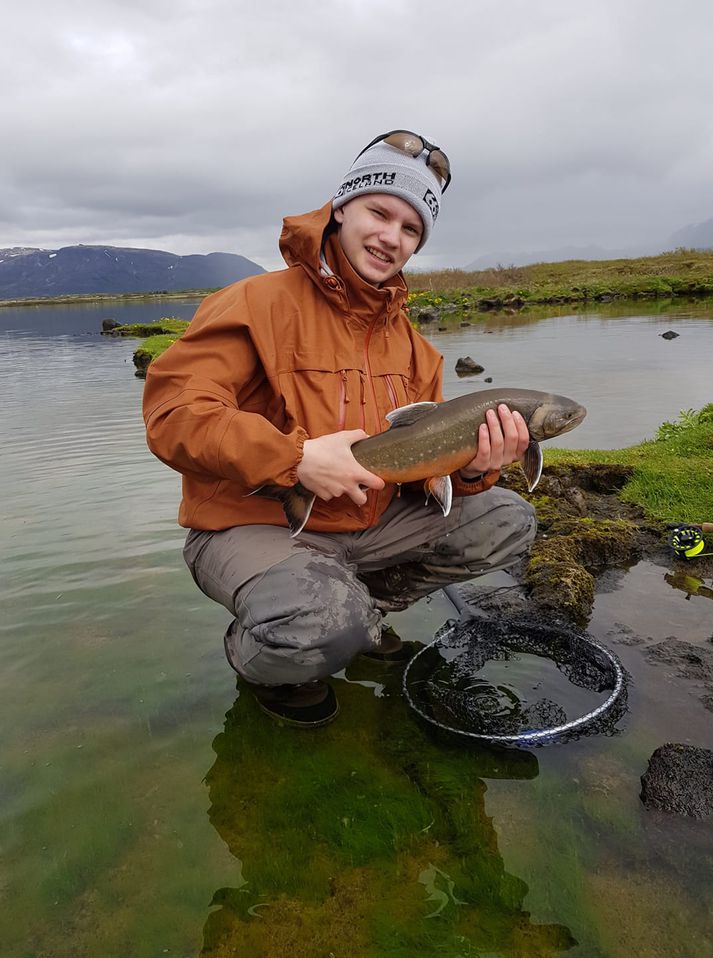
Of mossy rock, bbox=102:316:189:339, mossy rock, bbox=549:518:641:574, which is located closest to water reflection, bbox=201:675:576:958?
mossy rock, bbox=549:518:641:574

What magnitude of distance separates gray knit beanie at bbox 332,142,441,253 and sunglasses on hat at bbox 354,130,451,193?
1.6 inches

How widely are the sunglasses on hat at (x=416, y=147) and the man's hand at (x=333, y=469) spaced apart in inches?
79.0

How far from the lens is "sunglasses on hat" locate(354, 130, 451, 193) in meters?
4.18

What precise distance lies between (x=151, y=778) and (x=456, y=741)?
1.66 m

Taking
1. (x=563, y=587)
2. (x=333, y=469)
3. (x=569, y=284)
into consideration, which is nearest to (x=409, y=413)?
(x=333, y=469)

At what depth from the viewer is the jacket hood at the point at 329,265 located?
3.91 metres

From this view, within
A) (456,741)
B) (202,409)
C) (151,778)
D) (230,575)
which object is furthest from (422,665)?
(202,409)

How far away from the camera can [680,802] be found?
3039 millimetres

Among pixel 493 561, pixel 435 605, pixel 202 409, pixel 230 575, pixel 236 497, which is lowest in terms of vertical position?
pixel 435 605

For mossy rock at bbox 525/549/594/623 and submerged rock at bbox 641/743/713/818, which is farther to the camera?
mossy rock at bbox 525/549/594/623

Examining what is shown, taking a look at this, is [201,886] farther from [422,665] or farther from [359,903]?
[422,665]

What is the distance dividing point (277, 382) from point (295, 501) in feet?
2.43

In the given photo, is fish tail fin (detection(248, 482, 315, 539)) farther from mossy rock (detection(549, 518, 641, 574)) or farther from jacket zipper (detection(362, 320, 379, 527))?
mossy rock (detection(549, 518, 641, 574))

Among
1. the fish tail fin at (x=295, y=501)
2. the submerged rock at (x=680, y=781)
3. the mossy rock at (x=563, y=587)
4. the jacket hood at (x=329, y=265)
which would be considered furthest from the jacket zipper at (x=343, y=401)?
the submerged rock at (x=680, y=781)
